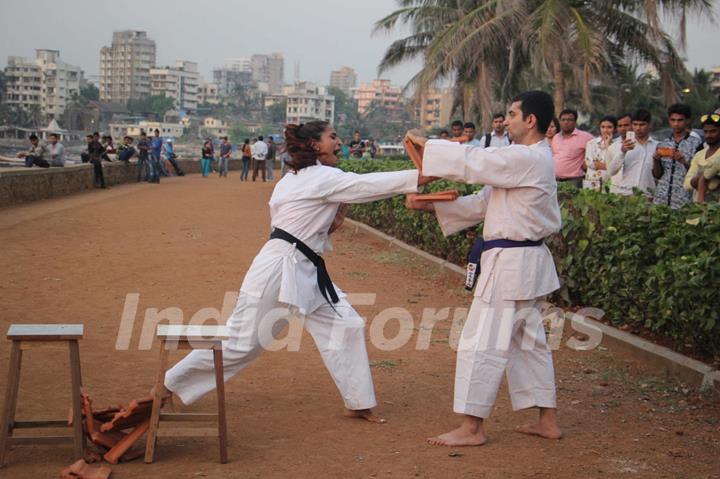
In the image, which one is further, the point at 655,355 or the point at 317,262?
the point at 655,355

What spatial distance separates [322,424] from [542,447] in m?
1.31

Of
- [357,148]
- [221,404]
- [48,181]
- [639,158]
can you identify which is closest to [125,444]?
[221,404]

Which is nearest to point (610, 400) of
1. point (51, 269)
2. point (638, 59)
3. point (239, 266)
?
point (239, 266)

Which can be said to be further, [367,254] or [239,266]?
[367,254]

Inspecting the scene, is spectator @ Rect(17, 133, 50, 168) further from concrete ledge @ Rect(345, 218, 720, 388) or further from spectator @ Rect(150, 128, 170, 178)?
concrete ledge @ Rect(345, 218, 720, 388)

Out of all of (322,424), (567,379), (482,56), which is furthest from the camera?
(482,56)

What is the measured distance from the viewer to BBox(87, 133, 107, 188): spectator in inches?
1010

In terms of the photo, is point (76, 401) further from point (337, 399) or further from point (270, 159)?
point (270, 159)

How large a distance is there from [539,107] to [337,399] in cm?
236

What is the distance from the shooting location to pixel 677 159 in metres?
9.17

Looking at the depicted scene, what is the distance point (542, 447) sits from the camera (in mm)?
5242

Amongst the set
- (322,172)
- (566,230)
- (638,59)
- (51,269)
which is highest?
(638,59)

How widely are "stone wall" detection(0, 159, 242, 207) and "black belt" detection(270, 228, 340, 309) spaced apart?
14085 millimetres

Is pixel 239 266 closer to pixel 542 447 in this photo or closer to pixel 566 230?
pixel 566 230
